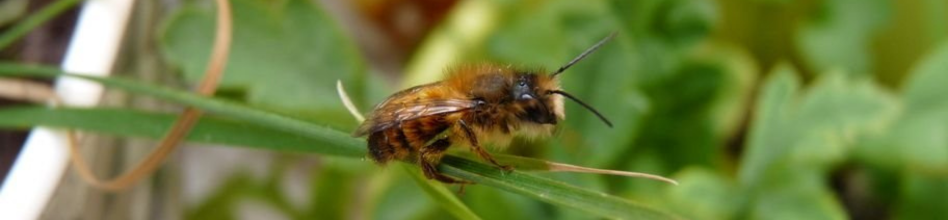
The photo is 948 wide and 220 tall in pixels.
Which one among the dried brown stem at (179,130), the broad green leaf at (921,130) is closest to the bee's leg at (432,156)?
the dried brown stem at (179,130)

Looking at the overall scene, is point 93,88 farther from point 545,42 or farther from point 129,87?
point 545,42

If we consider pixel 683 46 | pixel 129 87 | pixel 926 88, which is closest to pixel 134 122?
pixel 129 87

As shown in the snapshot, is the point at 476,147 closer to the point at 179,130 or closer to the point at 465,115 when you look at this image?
the point at 465,115

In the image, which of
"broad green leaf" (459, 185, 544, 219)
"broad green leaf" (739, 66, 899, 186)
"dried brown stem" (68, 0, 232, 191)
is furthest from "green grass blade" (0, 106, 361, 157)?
"broad green leaf" (739, 66, 899, 186)

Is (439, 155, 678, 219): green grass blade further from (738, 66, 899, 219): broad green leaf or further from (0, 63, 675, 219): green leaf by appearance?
(738, 66, 899, 219): broad green leaf

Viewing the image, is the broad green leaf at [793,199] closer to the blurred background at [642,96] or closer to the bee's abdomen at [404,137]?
the blurred background at [642,96]

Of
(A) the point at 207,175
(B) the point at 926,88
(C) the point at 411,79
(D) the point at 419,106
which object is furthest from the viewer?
(A) the point at 207,175

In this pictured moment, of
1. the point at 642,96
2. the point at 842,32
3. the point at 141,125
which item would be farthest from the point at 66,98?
the point at 842,32
